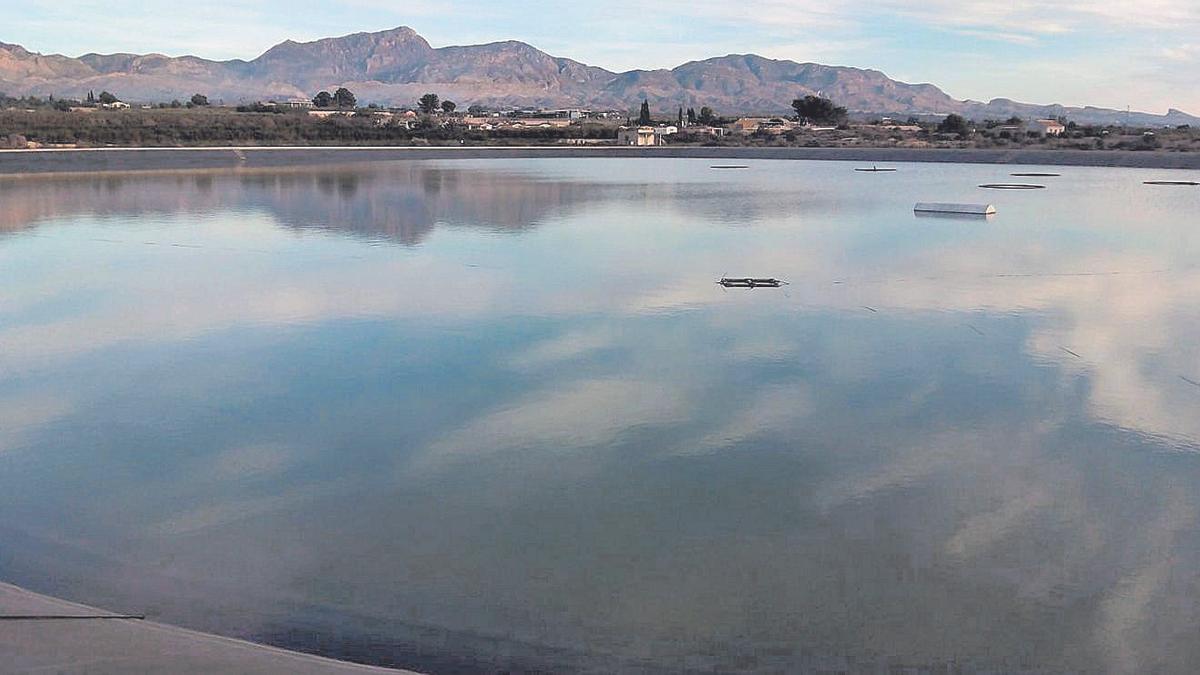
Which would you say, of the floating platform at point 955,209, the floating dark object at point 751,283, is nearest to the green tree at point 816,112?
the floating platform at point 955,209

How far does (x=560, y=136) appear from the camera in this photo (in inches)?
2675

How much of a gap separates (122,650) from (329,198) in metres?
25.3

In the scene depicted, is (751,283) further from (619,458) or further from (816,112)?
(816,112)

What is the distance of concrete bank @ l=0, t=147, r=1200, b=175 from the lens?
42750 millimetres

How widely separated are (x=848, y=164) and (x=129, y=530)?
4800cm

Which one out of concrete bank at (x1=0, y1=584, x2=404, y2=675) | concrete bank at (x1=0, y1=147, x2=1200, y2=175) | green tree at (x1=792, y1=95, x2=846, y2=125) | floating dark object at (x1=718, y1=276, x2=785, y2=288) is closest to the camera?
concrete bank at (x1=0, y1=584, x2=404, y2=675)

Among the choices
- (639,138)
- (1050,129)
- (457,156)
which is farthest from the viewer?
(1050,129)

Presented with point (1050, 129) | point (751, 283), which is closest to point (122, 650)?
point (751, 283)

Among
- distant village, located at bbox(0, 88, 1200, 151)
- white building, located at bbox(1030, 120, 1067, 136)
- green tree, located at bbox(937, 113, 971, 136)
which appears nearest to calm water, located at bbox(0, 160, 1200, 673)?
distant village, located at bbox(0, 88, 1200, 151)

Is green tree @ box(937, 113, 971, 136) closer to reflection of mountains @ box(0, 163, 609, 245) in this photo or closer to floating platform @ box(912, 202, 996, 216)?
reflection of mountains @ box(0, 163, 609, 245)

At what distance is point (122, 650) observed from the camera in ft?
14.4

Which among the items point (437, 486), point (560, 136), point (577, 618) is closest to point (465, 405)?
point (437, 486)

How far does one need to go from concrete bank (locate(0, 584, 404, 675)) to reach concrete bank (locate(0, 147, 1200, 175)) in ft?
133

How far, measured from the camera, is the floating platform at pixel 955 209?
2423 centimetres
